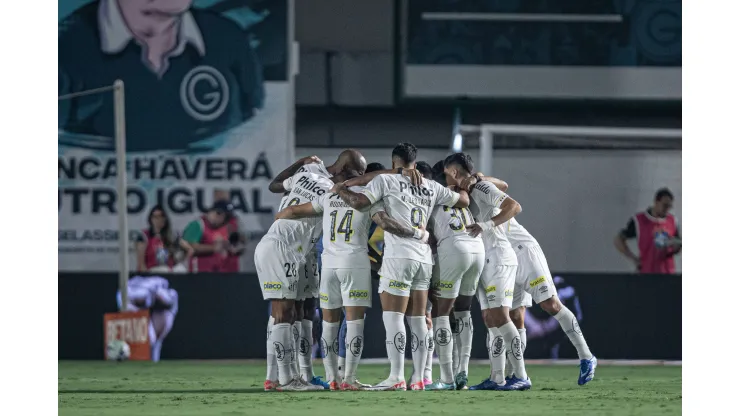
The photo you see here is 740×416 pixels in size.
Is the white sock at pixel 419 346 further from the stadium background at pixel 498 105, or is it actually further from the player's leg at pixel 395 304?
the stadium background at pixel 498 105

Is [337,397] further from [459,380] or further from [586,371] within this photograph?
[586,371]

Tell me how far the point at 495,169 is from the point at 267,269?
10.3 metres

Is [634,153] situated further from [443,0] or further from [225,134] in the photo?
[225,134]

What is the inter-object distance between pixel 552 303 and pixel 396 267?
1.82 m

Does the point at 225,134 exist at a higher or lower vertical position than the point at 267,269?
higher

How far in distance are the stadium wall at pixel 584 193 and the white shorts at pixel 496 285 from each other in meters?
8.63

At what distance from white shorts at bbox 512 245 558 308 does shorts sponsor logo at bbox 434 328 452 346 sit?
994 millimetres

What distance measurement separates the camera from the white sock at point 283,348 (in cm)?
1057

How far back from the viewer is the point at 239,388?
11.3m

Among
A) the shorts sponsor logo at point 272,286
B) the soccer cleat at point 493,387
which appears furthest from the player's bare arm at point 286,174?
the soccer cleat at point 493,387

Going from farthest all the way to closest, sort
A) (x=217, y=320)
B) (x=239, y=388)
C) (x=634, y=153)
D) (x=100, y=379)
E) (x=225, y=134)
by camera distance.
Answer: (x=225, y=134)
(x=634, y=153)
(x=217, y=320)
(x=100, y=379)
(x=239, y=388)

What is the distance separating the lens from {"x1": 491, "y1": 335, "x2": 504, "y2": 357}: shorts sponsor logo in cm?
1069

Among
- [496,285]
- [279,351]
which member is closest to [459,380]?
[496,285]
